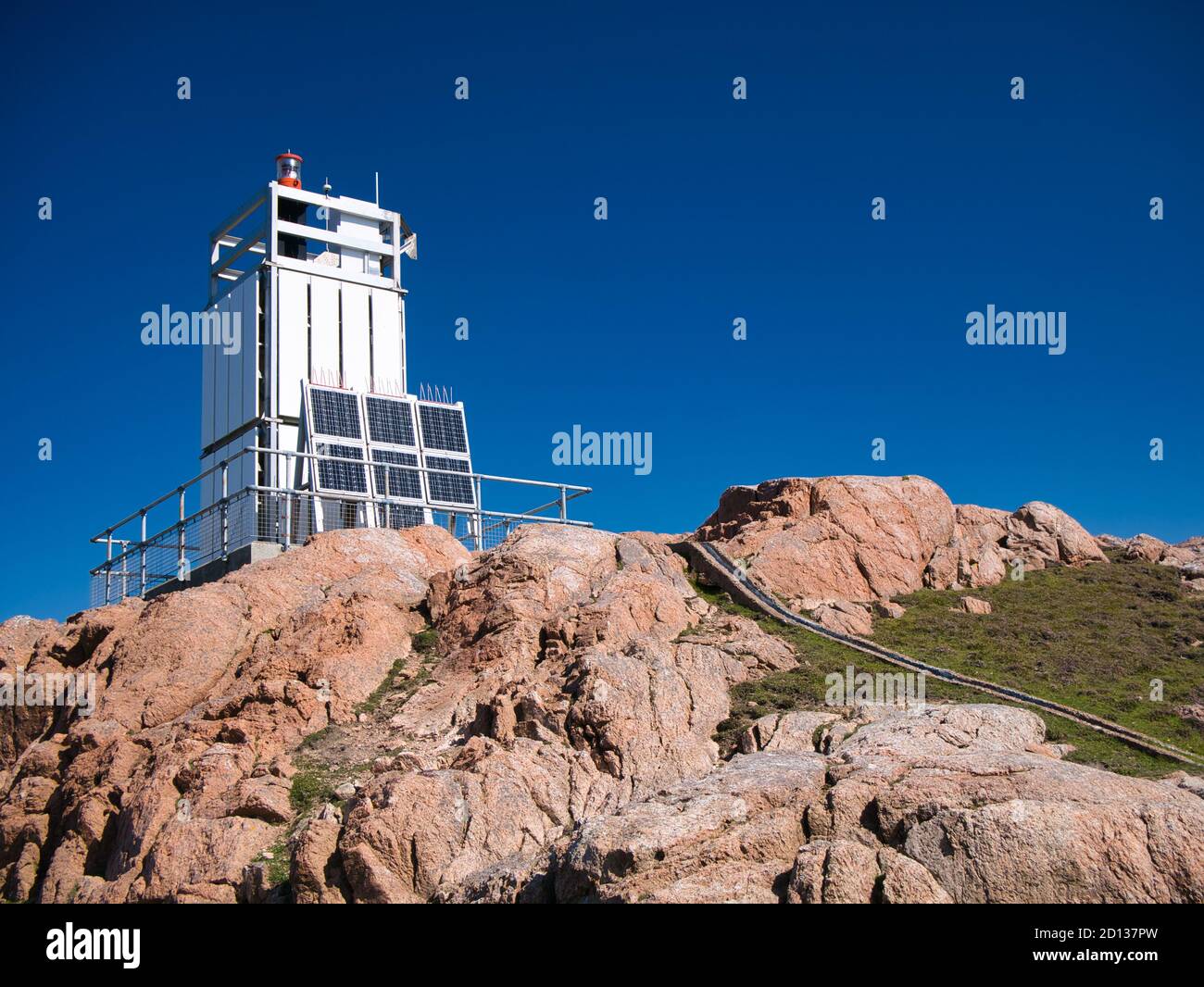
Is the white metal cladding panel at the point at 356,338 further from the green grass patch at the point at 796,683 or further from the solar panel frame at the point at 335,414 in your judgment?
the green grass patch at the point at 796,683

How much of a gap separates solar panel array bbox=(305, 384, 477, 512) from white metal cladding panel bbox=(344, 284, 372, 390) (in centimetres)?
155

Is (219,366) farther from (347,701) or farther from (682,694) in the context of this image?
(682,694)

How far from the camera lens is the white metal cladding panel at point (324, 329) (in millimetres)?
34844

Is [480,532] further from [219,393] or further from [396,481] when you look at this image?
[219,393]

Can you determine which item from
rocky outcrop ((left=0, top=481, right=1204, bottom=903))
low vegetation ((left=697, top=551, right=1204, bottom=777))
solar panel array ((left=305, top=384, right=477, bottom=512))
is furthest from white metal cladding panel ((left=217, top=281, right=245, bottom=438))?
low vegetation ((left=697, top=551, right=1204, bottom=777))

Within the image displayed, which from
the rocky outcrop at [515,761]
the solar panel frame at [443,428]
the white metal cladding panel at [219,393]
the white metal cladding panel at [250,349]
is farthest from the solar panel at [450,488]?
the white metal cladding panel at [219,393]

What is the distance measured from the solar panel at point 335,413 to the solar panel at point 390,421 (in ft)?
1.28

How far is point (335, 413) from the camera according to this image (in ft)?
108

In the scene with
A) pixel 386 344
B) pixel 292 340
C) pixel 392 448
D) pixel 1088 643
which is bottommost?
pixel 1088 643

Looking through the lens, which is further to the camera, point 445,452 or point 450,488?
point 445,452

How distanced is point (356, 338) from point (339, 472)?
19.0ft

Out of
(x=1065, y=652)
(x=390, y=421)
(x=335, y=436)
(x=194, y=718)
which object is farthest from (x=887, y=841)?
(x=390, y=421)
